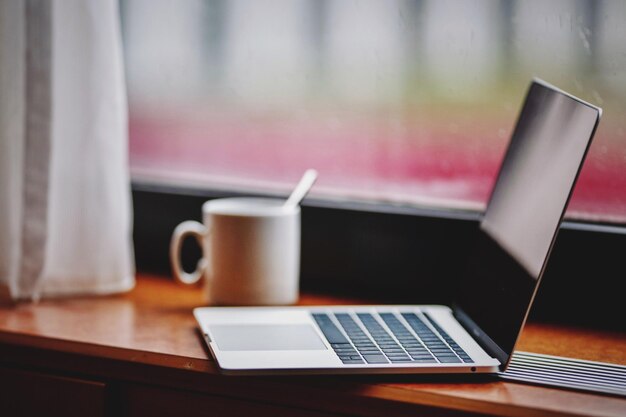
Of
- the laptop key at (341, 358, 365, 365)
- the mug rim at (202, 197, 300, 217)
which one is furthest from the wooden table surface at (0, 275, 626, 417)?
the mug rim at (202, 197, 300, 217)

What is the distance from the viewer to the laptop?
30.5 inches

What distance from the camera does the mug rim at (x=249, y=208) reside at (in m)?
1.01

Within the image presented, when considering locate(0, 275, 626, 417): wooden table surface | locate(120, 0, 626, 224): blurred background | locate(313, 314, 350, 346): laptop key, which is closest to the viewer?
locate(0, 275, 626, 417): wooden table surface

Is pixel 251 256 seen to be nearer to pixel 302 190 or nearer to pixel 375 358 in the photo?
pixel 302 190

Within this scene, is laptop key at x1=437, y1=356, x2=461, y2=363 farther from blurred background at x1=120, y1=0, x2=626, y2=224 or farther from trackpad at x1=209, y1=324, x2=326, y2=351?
blurred background at x1=120, y1=0, x2=626, y2=224

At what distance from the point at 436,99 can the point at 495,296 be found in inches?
12.5

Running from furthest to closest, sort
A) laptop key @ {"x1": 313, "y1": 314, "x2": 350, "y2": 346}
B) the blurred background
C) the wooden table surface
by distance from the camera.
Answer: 1. the blurred background
2. laptop key @ {"x1": 313, "y1": 314, "x2": 350, "y2": 346}
3. the wooden table surface

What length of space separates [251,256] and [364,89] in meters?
0.28

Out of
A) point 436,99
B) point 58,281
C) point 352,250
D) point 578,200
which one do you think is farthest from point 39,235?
point 578,200

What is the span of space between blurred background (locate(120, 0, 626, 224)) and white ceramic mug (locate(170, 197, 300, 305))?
165 millimetres

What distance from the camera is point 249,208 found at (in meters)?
1.08

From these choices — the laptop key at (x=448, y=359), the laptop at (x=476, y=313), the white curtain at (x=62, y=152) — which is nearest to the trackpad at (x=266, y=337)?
the laptop at (x=476, y=313)

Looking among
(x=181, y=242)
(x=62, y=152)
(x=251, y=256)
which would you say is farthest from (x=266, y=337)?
(x=62, y=152)

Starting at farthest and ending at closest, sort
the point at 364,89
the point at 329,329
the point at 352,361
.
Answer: the point at 364,89 < the point at 329,329 < the point at 352,361
